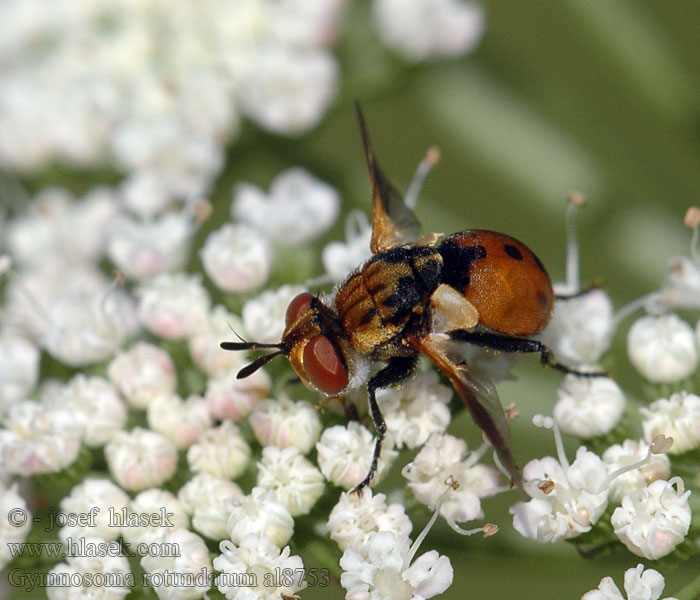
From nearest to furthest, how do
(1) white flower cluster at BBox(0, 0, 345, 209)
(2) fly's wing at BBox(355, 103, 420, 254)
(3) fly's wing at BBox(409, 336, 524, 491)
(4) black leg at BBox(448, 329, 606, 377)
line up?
(3) fly's wing at BBox(409, 336, 524, 491)
(4) black leg at BBox(448, 329, 606, 377)
(2) fly's wing at BBox(355, 103, 420, 254)
(1) white flower cluster at BBox(0, 0, 345, 209)

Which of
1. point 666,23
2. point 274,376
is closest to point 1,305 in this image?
point 274,376

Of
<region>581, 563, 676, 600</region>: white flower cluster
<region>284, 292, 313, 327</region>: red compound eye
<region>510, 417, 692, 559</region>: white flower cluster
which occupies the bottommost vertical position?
<region>581, 563, 676, 600</region>: white flower cluster

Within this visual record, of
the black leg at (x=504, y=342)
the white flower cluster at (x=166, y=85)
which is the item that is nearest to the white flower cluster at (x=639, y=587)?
the black leg at (x=504, y=342)

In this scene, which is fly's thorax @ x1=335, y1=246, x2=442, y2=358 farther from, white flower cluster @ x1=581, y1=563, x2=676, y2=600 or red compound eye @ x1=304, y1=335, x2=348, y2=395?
white flower cluster @ x1=581, y1=563, x2=676, y2=600

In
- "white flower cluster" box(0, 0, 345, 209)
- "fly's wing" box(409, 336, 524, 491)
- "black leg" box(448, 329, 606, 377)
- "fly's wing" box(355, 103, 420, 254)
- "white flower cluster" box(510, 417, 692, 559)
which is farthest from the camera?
"white flower cluster" box(0, 0, 345, 209)

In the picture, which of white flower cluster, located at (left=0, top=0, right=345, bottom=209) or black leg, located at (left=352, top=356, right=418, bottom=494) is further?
white flower cluster, located at (left=0, top=0, right=345, bottom=209)

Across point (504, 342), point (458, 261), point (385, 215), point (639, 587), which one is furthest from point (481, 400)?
point (385, 215)

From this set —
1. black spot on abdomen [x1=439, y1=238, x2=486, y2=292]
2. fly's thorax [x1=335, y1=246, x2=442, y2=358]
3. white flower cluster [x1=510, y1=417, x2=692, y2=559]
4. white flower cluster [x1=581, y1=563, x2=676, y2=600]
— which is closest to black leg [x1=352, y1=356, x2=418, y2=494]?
fly's thorax [x1=335, y1=246, x2=442, y2=358]

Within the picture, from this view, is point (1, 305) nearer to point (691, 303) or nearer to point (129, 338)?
point (129, 338)
